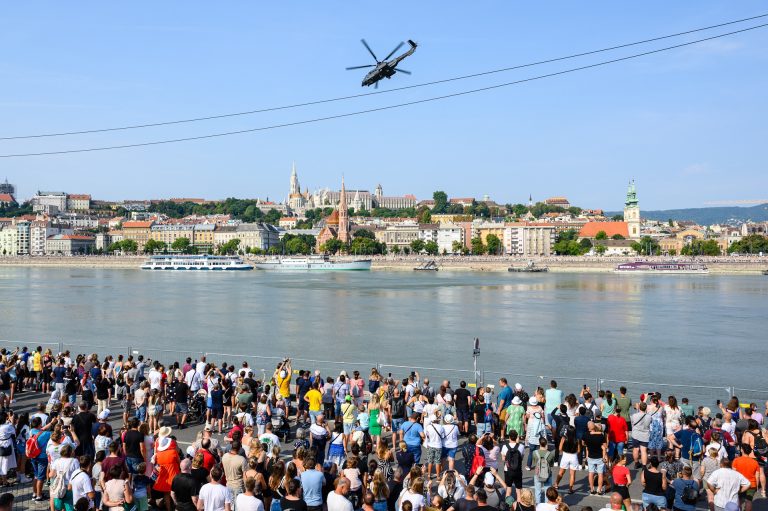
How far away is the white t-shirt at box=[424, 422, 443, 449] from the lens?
18.6 ft

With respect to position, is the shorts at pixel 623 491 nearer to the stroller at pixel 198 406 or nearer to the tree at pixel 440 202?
the stroller at pixel 198 406

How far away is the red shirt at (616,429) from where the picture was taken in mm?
6051

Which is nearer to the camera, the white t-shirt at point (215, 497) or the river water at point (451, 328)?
the white t-shirt at point (215, 497)

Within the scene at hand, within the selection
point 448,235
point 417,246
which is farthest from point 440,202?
point 417,246

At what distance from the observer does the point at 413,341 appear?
21953 millimetres

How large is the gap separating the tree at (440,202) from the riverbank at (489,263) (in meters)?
68.7

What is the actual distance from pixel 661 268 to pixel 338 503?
74922 mm

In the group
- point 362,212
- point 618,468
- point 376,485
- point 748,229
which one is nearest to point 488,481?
point 376,485

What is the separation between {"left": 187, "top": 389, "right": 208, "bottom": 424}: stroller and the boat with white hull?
70.0m

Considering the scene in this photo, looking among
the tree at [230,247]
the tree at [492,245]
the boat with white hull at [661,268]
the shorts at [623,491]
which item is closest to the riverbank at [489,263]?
the boat with white hull at [661,268]

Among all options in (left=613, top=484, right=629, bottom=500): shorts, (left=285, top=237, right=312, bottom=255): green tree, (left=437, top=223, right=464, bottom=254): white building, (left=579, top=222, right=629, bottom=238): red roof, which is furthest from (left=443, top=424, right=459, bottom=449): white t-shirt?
(left=437, top=223, right=464, bottom=254): white building

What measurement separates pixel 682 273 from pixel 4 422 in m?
72.9

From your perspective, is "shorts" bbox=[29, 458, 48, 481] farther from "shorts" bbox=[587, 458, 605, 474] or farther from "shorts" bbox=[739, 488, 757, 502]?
"shorts" bbox=[739, 488, 757, 502]

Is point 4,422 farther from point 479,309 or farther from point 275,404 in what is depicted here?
point 479,309
